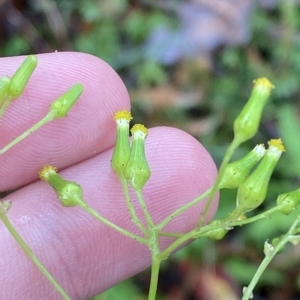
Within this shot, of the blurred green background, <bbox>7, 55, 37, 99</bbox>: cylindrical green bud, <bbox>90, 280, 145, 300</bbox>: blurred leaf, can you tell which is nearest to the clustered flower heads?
<bbox>7, 55, 37, 99</bbox>: cylindrical green bud

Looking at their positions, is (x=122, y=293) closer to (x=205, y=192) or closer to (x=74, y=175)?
(x=74, y=175)

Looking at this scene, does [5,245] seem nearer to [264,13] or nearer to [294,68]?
[294,68]

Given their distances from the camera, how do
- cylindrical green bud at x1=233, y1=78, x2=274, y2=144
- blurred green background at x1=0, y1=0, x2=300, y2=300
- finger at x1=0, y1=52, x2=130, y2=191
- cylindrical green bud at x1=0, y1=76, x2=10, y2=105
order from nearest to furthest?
cylindrical green bud at x1=233, y1=78, x2=274, y2=144, cylindrical green bud at x1=0, y1=76, x2=10, y2=105, finger at x1=0, y1=52, x2=130, y2=191, blurred green background at x1=0, y1=0, x2=300, y2=300

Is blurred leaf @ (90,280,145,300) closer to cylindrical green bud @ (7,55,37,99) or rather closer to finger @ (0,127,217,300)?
finger @ (0,127,217,300)

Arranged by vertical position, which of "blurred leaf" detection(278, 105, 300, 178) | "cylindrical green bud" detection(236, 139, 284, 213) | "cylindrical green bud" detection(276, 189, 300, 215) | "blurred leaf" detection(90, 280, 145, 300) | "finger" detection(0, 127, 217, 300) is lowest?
"blurred leaf" detection(90, 280, 145, 300)

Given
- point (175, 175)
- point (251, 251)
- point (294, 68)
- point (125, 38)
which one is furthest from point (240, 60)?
point (175, 175)

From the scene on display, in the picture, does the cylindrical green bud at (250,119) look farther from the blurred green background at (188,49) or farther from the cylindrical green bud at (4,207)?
the blurred green background at (188,49)
